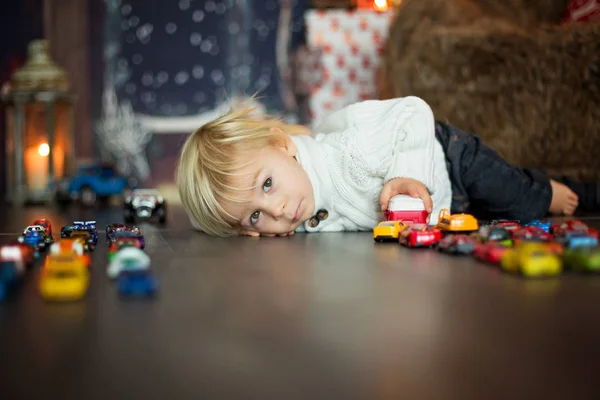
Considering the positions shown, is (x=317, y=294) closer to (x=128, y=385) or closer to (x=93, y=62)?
(x=128, y=385)

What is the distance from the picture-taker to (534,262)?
0.83 meters

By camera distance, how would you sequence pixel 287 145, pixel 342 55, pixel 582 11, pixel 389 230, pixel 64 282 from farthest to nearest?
pixel 342 55
pixel 582 11
pixel 287 145
pixel 389 230
pixel 64 282

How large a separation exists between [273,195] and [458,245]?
1.41ft

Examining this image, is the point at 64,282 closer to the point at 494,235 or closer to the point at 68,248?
the point at 68,248

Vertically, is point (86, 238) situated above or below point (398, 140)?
below

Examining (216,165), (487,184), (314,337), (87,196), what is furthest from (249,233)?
(87,196)

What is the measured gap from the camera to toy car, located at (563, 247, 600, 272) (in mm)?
851

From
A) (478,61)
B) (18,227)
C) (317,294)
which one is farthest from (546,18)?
(317,294)

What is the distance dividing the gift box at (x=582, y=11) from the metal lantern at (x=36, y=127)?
1.88m

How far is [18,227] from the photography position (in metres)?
1.64

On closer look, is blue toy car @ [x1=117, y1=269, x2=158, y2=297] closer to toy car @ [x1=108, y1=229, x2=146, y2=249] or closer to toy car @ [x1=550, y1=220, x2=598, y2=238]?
toy car @ [x1=108, y1=229, x2=146, y2=249]

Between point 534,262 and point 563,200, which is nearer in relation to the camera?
point 534,262

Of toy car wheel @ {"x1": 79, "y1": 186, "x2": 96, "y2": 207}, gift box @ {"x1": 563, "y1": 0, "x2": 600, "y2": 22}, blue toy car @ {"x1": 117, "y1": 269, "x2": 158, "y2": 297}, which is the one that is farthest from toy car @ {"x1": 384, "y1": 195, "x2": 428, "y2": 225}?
toy car wheel @ {"x1": 79, "y1": 186, "x2": 96, "y2": 207}

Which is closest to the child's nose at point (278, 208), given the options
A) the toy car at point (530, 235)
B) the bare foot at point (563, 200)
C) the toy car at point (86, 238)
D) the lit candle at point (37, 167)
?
the toy car at point (86, 238)
